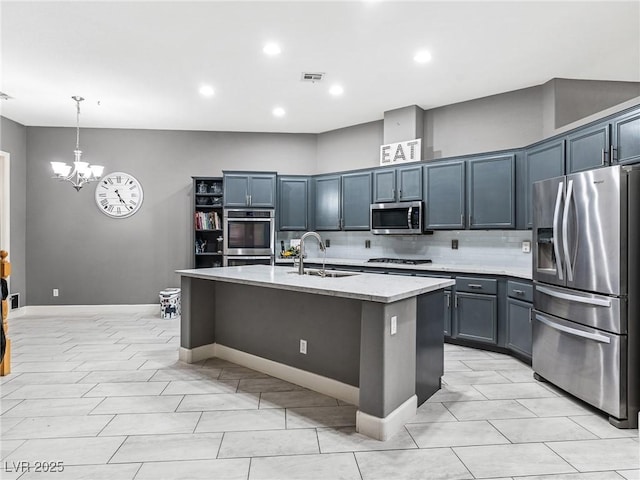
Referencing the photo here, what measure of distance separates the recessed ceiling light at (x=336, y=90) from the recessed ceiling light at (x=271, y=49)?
1.04 meters

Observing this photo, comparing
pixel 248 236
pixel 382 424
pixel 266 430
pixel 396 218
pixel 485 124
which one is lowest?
pixel 266 430

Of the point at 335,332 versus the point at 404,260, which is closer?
the point at 335,332

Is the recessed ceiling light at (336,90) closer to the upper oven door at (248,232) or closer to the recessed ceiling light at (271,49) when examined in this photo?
the recessed ceiling light at (271,49)

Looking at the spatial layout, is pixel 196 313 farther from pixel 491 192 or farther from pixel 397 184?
pixel 491 192

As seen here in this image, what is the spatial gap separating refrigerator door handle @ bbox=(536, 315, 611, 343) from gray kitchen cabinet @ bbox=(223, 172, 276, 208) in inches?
157

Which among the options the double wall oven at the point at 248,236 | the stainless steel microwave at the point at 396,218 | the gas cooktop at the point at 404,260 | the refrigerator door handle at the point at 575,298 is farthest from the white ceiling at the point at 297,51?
the refrigerator door handle at the point at 575,298

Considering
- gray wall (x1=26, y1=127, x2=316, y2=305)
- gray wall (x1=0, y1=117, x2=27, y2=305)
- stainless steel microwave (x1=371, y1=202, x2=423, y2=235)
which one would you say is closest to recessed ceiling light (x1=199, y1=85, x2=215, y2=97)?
gray wall (x1=26, y1=127, x2=316, y2=305)

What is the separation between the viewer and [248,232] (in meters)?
5.84

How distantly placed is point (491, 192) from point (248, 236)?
344 centimetres

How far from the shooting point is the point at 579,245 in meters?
2.80

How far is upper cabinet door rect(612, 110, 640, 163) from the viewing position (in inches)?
109

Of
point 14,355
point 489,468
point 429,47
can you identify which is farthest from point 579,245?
point 14,355

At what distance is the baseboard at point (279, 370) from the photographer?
9.49ft

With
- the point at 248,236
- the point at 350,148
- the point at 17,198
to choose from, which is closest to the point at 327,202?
the point at 350,148
